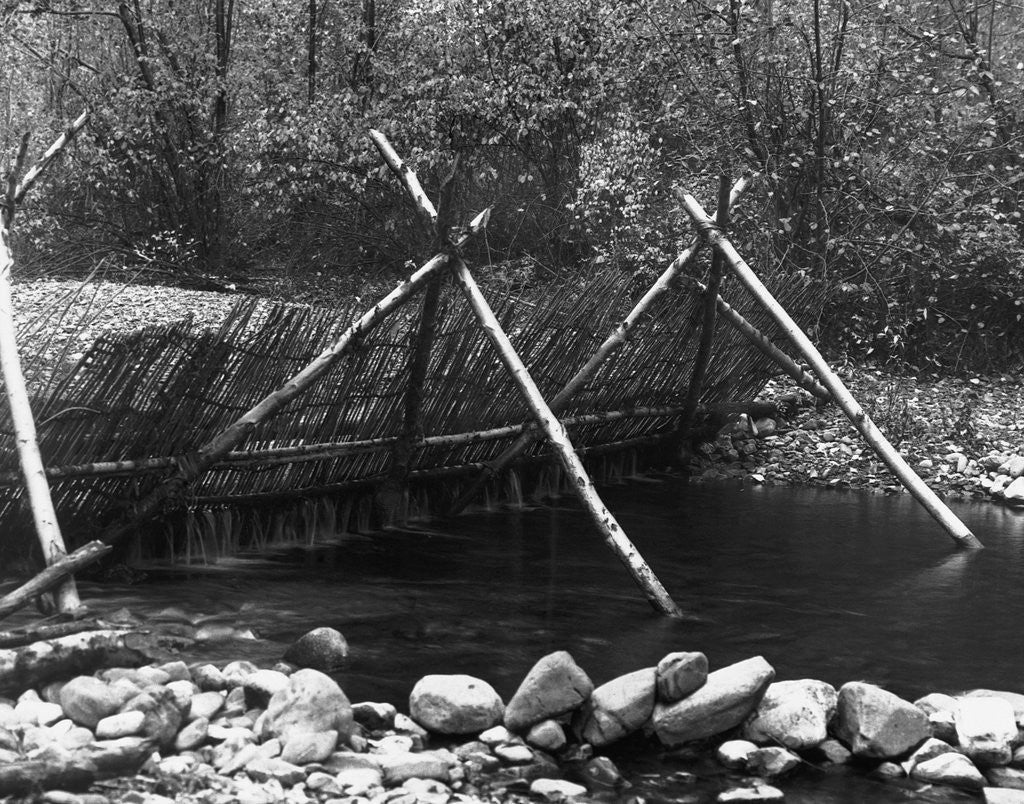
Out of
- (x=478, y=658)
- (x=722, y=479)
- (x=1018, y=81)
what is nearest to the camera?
(x=478, y=658)

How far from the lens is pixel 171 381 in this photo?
547 centimetres

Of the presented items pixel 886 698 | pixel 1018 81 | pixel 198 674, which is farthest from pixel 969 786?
pixel 1018 81

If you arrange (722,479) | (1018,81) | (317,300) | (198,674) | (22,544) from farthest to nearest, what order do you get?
(317,300)
(1018,81)
(722,479)
(22,544)
(198,674)

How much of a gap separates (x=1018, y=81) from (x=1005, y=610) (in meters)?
7.09

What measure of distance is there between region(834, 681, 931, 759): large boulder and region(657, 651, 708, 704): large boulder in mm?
510

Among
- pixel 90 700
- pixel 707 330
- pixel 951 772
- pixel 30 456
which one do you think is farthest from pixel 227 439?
pixel 707 330

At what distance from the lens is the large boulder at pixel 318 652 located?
448 centimetres

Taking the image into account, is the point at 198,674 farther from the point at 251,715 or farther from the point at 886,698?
the point at 886,698

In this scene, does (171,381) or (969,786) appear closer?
(969,786)

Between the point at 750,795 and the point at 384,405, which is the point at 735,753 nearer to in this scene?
the point at 750,795

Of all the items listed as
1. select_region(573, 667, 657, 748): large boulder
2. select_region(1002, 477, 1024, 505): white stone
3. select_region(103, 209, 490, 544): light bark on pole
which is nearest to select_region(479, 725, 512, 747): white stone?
select_region(573, 667, 657, 748): large boulder

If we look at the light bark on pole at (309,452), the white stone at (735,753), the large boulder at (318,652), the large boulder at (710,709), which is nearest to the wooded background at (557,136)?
the light bark on pole at (309,452)

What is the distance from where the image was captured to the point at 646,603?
5.70m

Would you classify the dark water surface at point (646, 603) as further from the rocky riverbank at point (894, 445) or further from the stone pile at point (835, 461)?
the rocky riverbank at point (894, 445)
